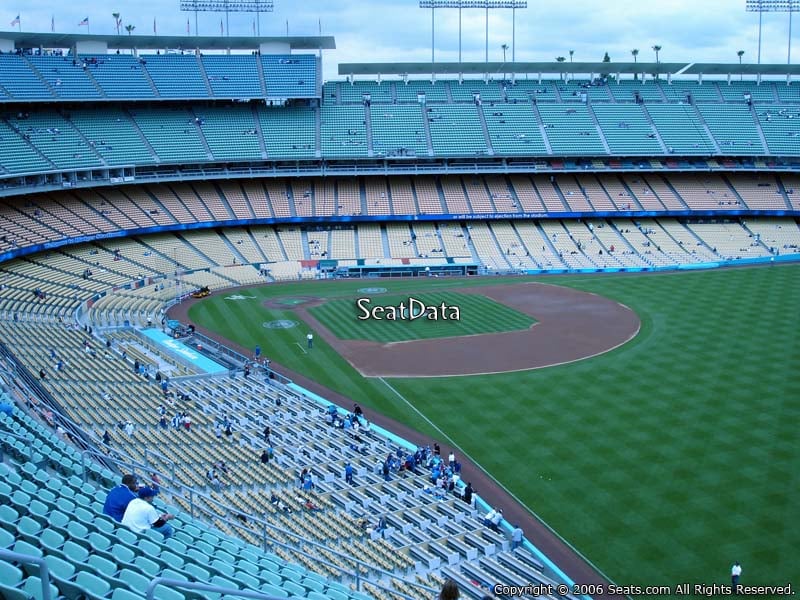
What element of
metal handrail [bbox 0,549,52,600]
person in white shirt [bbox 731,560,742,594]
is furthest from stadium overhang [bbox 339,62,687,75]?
metal handrail [bbox 0,549,52,600]

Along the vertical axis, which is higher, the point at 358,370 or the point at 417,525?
the point at 358,370

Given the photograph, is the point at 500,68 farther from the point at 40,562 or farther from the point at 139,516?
the point at 40,562

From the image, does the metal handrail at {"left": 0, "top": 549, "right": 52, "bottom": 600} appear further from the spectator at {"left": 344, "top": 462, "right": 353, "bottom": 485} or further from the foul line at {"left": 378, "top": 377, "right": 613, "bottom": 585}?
the spectator at {"left": 344, "top": 462, "right": 353, "bottom": 485}

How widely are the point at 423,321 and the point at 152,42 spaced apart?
139 feet

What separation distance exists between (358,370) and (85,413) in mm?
14476

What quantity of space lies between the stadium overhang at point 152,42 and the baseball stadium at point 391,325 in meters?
0.33

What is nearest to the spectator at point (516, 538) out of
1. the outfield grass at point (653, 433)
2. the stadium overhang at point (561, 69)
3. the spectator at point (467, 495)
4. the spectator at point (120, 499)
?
the outfield grass at point (653, 433)

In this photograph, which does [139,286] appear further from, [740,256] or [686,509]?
[740,256]

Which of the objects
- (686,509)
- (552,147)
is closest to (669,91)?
(552,147)

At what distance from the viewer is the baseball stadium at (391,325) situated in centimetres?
1906

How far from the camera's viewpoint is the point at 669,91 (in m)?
83.0

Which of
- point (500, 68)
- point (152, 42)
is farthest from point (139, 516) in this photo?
point (500, 68)

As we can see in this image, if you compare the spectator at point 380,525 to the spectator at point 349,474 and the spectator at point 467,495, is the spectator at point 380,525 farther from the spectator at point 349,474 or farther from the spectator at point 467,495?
the spectator at point 467,495

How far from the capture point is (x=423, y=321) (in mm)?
48469
